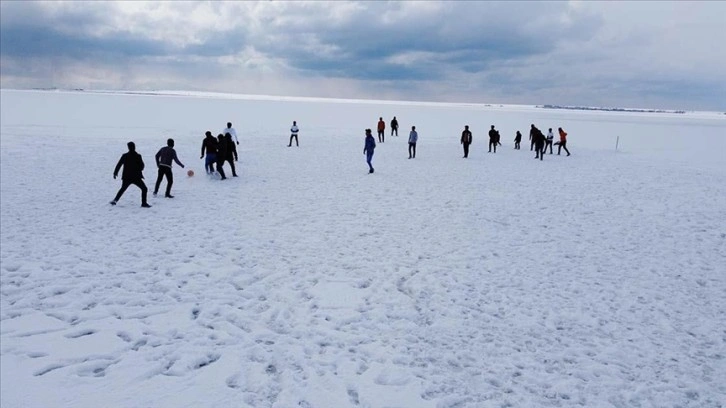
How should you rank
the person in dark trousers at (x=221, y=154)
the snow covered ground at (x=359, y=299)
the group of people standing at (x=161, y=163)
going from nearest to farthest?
the snow covered ground at (x=359, y=299) < the group of people standing at (x=161, y=163) < the person in dark trousers at (x=221, y=154)

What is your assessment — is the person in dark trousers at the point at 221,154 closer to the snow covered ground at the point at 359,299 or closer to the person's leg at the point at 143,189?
the snow covered ground at the point at 359,299

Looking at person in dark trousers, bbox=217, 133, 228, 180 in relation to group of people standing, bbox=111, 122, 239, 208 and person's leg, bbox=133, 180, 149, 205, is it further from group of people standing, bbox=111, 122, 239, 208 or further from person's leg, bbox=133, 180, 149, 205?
person's leg, bbox=133, 180, 149, 205

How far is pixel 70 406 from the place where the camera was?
523cm

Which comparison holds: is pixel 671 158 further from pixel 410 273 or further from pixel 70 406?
pixel 70 406

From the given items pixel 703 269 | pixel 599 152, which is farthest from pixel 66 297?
pixel 599 152

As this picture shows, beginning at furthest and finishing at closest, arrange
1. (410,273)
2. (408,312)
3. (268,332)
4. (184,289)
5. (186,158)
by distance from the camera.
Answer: (186,158)
(410,273)
(184,289)
(408,312)
(268,332)

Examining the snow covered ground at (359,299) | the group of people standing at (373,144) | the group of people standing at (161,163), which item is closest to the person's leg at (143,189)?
the group of people standing at (161,163)

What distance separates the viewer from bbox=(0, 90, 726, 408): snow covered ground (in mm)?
5699

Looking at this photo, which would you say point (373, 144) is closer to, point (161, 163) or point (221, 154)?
point (221, 154)

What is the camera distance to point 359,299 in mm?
7961

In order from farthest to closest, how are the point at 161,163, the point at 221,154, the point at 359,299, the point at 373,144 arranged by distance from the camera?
the point at 373,144
the point at 221,154
the point at 161,163
the point at 359,299

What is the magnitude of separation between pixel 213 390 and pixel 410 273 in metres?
4.60

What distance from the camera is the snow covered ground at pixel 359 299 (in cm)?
570

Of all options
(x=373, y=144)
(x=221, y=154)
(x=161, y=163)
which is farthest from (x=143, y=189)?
(x=373, y=144)
